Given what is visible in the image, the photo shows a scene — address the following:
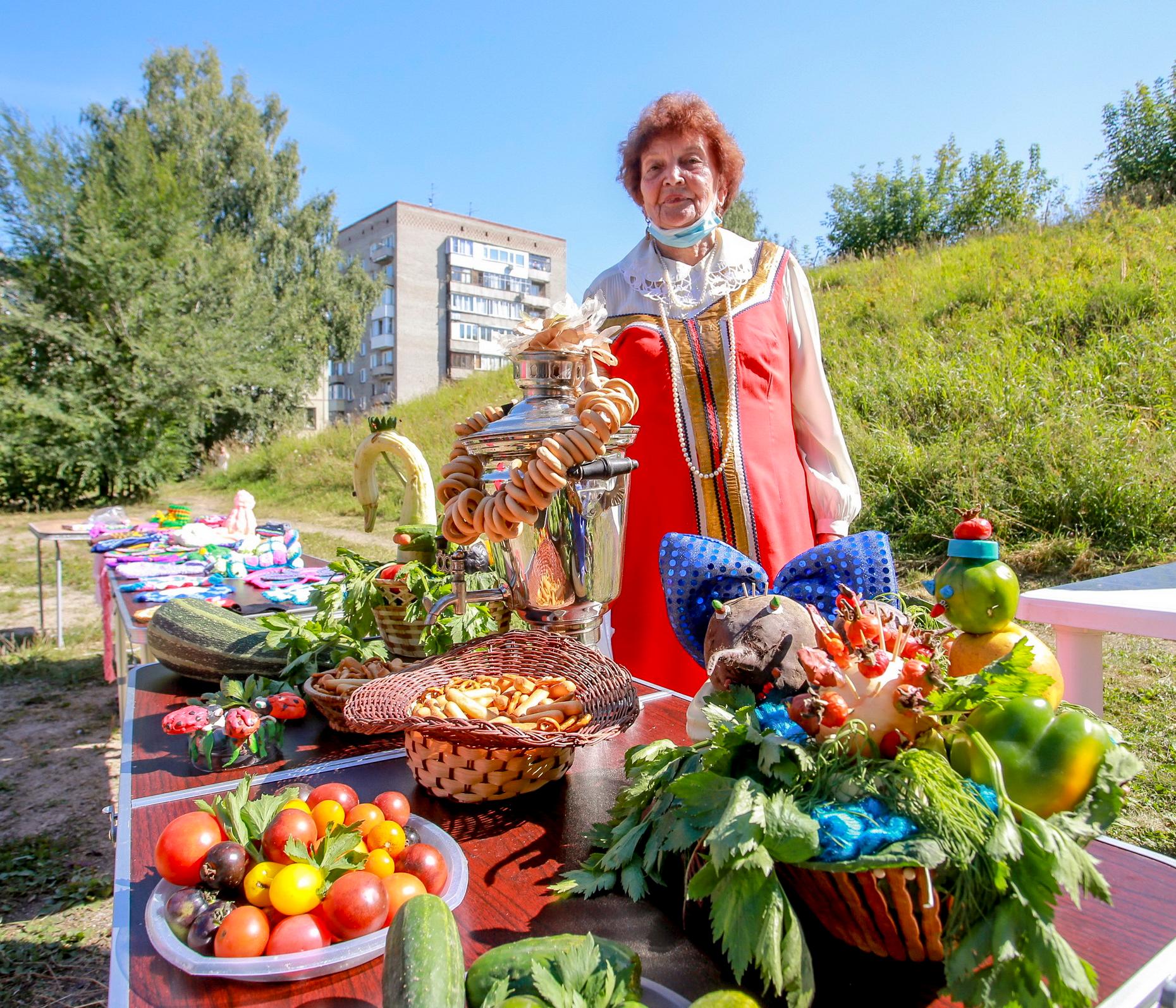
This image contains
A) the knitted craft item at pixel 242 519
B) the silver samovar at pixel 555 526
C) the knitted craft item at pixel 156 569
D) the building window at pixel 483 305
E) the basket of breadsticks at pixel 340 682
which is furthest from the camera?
the building window at pixel 483 305

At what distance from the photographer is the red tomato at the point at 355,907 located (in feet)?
2.83

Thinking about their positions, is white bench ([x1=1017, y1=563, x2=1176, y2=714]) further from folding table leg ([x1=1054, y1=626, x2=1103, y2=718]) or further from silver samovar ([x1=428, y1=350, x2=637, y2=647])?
silver samovar ([x1=428, y1=350, x2=637, y2=647])

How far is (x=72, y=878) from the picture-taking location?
10.2 ft

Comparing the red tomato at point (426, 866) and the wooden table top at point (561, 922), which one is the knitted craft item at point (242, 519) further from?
the red tomato at point (426, 866)

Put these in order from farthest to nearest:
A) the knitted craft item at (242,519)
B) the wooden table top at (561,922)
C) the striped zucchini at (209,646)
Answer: the knitted craft item at (242,519), the striped zucchini at (209,646), the wooden table top at (561,922)

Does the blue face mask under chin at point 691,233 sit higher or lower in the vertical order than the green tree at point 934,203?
lower

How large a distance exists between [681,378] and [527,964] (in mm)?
1665

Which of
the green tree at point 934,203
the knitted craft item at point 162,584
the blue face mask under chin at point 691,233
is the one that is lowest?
the knitted craft item at point 162,584

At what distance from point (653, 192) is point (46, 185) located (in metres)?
19.1

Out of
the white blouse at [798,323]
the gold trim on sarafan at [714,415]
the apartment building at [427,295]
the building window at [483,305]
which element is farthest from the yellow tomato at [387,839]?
the building window at [483,305]

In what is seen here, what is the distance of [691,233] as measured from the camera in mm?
2207

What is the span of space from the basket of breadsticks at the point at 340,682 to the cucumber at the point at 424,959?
0.79 metres

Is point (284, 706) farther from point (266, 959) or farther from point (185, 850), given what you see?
point (266, 959)

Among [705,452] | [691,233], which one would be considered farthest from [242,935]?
[691,233]
